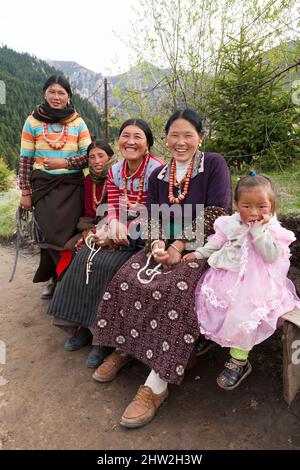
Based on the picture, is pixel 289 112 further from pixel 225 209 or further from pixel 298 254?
pixel 225 209

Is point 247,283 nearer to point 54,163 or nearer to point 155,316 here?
point 155,316

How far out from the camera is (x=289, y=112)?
446cm

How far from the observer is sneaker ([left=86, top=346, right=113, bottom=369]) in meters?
2.62

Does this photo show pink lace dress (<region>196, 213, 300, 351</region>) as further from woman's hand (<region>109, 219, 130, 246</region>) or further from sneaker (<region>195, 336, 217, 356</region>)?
woman's hand (<region>109, 219, 130, 246</region>)

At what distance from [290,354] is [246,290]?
0.44 m

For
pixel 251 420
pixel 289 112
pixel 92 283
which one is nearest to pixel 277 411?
pixel 251 420

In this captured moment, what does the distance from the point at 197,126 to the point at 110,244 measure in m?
1.08

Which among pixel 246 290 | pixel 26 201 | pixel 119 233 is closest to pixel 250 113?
pixel 119 233

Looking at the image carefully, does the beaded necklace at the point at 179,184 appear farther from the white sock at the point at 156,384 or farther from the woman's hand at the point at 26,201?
the woman's hand at the point at 26,201

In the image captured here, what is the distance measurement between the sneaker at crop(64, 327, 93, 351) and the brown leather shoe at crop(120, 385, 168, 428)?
874 mm

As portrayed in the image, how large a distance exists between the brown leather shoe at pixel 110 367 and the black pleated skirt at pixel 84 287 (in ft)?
0.92

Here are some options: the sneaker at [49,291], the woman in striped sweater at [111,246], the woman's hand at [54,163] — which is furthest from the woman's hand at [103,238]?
the sneaker at [49,291]

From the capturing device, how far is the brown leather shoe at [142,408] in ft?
6.70

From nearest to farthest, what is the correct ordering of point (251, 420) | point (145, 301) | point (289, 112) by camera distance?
point (251, 420) → point (145, 301) → point (289, 112)
